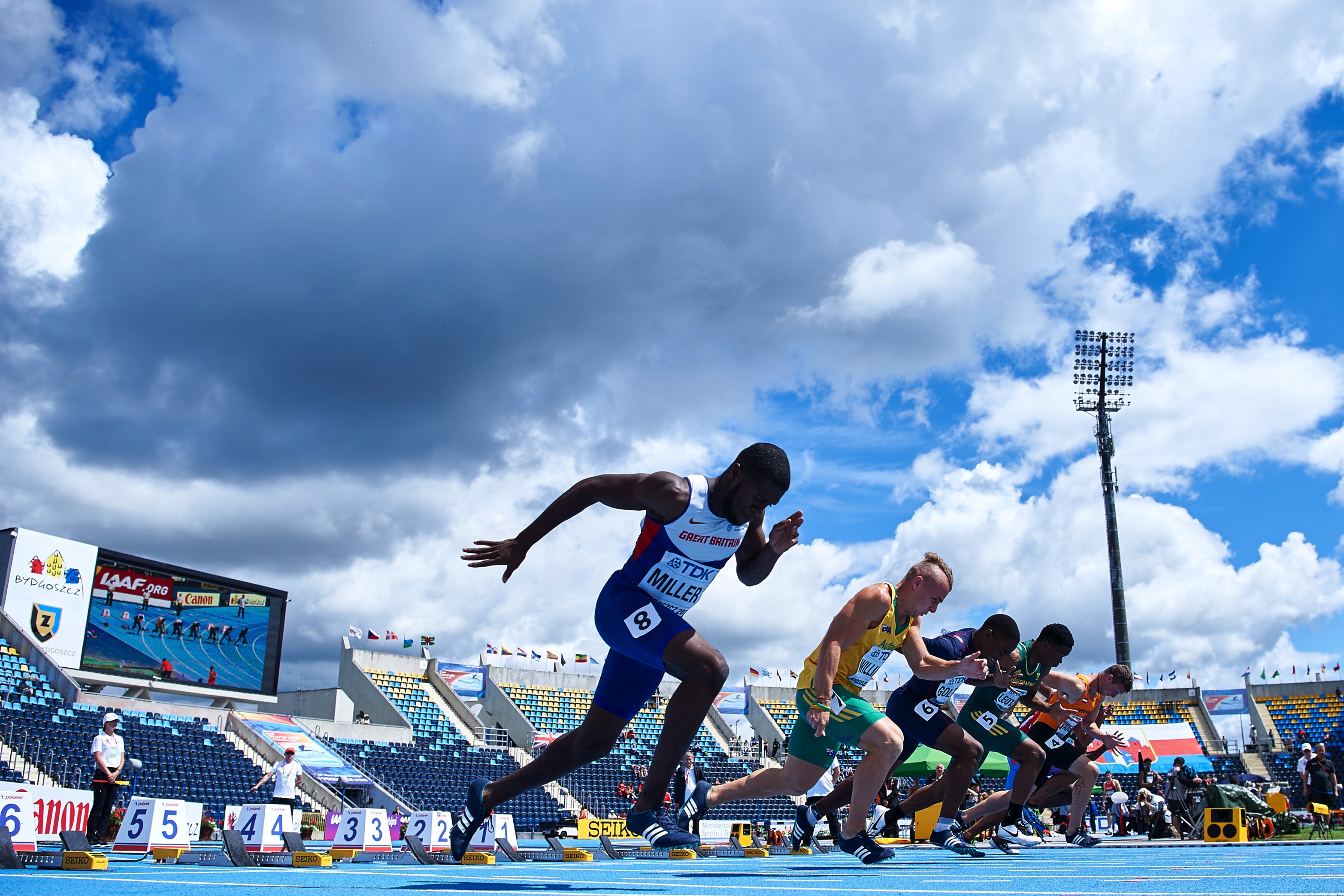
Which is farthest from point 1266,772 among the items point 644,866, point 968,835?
point 644,866

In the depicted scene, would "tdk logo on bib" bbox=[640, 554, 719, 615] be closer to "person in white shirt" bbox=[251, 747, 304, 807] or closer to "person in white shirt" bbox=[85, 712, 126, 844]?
"person in white shirt" bbox=[85, 712, 126, 844]

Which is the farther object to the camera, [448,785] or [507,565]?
[448,785]

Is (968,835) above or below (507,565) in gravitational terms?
below

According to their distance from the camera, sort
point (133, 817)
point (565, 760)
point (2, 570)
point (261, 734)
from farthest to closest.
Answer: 1. point (261, 734)
2. point (2, 570)
3. point (133, 817)
4. point (565, 760)

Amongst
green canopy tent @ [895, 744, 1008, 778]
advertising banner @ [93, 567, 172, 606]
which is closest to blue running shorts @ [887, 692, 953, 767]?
green canopy tent @ [895, 744, 1008, 778]

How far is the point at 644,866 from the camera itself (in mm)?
9094

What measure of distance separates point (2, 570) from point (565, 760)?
30435mm

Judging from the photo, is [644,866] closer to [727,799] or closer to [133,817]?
[727,799]

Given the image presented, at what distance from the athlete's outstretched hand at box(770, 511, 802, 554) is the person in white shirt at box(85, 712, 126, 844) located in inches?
355

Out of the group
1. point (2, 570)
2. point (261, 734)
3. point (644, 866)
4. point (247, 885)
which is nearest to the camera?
point (247, 885)

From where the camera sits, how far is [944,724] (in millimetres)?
8789

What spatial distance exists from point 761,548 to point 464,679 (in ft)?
137

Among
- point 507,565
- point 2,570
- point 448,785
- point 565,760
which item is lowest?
point 448,785

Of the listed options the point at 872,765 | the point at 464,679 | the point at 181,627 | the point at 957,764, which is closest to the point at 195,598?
the point at 181,627
